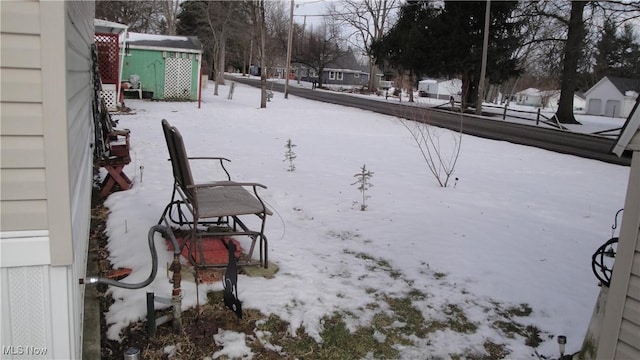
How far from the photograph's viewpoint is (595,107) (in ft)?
160

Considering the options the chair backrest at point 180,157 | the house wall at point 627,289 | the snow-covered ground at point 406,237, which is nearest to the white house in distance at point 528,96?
the snow-covered ground at point 406,237

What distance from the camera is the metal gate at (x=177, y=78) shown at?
21.2 metres

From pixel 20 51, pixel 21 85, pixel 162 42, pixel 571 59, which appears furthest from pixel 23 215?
pixel 571 59

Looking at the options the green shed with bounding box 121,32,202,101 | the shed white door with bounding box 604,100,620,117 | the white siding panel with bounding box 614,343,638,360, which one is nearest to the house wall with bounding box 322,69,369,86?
the shed white door with bounding box 604,100,620,117

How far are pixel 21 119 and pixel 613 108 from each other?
170ft

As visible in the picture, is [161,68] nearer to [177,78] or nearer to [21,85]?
[177,78]

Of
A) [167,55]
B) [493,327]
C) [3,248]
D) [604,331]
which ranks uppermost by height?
[167,55]

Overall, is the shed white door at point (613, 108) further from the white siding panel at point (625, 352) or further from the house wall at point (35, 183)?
the house wall at point (35, 183)

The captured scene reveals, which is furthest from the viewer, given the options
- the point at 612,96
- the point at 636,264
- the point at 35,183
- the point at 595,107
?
the point at 595,107

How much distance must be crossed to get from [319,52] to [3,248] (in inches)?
2288

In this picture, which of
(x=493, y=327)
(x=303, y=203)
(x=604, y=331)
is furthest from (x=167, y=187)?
(x=604, y=331)

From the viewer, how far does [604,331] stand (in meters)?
2.80

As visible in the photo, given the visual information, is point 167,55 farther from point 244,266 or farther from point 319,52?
point 319,52

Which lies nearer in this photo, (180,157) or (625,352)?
(625,352)
